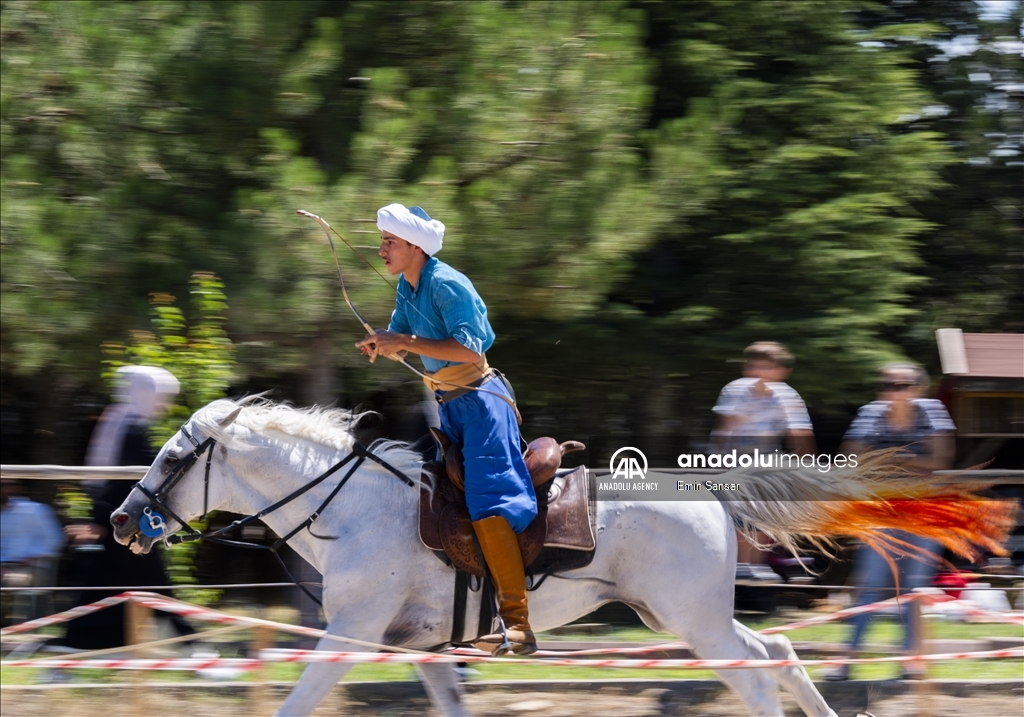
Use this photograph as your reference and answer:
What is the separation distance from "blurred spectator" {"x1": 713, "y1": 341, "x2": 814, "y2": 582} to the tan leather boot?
1.91 m

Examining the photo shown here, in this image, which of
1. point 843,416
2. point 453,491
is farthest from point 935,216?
point 453,491

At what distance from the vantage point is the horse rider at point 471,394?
4129mm

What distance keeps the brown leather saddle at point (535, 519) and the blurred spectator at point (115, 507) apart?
208cm

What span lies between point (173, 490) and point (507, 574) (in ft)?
4.34

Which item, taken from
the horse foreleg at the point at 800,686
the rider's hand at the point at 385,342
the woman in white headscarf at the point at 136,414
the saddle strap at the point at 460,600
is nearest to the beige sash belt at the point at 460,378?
the rider's hand at the point at 385,342

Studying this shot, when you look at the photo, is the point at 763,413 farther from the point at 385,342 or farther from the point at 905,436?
the point at 385,342

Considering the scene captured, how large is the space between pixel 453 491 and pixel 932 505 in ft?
6.72

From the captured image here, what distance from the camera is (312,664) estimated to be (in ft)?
13.3

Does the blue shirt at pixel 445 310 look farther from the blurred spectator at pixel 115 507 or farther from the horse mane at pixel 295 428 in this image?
the blurred spectator at pixel 115 507

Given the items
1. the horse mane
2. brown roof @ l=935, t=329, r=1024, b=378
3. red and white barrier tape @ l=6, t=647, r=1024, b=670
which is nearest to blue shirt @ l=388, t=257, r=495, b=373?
the horse mane

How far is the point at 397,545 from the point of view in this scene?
14.0ft

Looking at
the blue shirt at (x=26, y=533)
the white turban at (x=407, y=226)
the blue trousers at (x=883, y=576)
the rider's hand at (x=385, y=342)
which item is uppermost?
the white turban at (x=407, y=226)

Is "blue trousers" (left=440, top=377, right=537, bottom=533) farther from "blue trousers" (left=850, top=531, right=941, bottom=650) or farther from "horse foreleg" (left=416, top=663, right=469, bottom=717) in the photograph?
"blue trousers" (left=850, top=531, right=941, bottom=650)

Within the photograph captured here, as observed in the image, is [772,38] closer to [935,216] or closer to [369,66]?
[935,216]
